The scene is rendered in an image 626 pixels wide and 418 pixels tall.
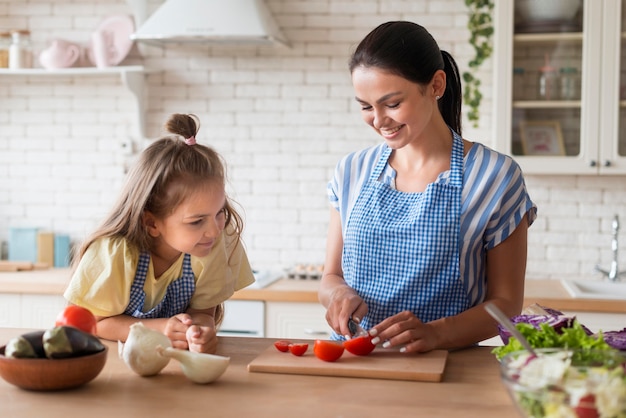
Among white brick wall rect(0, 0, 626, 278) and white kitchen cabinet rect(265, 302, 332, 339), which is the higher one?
white brick wall rect(0, 0, 626, 278)

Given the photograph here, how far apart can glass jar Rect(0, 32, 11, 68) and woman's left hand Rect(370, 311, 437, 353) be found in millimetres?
3122

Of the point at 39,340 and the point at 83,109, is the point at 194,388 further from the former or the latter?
the point at 83,109

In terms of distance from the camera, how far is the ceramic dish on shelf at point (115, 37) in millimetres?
4164

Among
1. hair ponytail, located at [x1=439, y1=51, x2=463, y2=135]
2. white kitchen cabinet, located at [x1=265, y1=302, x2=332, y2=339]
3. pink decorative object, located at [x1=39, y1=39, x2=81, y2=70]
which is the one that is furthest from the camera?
pink decorative object, located at [x1=39, y1=39, x2=81, y2=70]

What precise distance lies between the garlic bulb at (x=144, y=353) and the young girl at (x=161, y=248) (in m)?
0.26

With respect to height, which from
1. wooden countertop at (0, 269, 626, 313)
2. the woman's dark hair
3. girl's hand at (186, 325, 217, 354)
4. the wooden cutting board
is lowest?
wooden countertop at (0, 269, 626, 313)

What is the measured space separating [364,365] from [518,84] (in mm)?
2420

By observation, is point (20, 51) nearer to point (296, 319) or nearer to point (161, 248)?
point (296, 319)

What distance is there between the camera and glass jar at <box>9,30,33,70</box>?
417 cm

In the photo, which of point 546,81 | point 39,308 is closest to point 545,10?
point 546,81

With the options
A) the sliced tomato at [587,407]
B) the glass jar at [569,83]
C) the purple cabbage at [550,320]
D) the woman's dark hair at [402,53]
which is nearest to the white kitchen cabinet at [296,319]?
the glass jar at [569,83]

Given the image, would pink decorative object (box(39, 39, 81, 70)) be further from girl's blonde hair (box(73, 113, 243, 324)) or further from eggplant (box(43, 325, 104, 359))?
eggplant (box(43, 325, 104, 359))

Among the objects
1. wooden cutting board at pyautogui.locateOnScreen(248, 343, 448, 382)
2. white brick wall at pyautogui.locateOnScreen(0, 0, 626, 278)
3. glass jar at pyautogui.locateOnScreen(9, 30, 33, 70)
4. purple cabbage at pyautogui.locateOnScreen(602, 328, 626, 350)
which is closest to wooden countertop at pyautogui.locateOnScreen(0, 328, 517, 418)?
wooden cutting board at pyautogui.locateOnScreen(248, 343, 448, 382)

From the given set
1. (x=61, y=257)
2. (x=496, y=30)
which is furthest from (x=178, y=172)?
(x=61, y=257)
